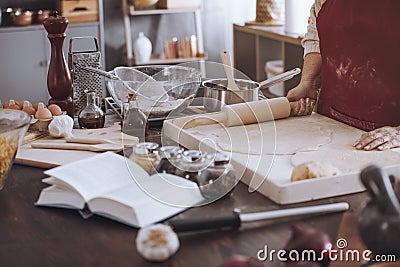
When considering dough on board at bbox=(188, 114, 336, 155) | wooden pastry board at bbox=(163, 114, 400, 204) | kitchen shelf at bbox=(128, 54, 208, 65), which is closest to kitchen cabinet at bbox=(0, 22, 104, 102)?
kitchen shelf at bbox=(128, 54, 208, 65)

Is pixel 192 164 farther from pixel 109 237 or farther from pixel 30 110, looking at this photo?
pixel 30 110

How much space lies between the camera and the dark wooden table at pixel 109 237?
1.25 metres

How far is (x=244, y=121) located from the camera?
2004 mm

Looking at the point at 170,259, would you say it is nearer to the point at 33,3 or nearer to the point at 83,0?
the point at 83,0

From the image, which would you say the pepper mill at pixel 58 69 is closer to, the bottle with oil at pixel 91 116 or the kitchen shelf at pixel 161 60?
the bottle with oil at pixel 91 116

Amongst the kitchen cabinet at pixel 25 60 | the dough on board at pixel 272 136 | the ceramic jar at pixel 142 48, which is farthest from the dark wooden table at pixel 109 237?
the ceramic jar at pixel 142 48

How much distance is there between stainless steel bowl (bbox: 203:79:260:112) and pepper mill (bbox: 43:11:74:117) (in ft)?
1.55

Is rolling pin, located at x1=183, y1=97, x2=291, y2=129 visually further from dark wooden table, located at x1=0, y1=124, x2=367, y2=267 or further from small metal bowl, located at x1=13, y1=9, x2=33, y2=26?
small metal bowl, located at x1=13, y1=9, x2=33, y2=26

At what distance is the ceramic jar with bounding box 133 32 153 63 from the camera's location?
486 centimetres

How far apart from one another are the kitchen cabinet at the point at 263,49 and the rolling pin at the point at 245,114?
6.39ft

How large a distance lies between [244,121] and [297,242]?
0.89 metres

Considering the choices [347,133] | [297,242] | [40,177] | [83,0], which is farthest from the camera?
[83,0]

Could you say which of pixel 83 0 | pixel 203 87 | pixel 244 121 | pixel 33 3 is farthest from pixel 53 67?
pixel 33 3

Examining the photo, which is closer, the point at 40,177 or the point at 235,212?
the point at 235,212
